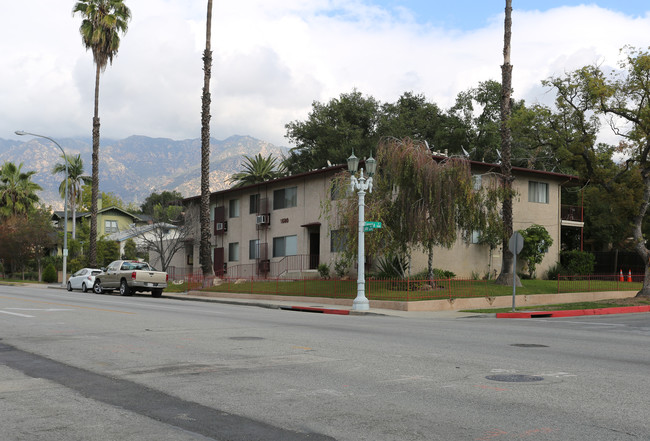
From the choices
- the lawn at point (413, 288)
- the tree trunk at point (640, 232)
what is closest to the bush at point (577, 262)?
the lawn at point (413, 288)

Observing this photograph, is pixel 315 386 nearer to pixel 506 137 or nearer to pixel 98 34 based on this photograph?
pixel 506 137

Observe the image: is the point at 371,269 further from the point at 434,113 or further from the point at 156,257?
the point at 434,113

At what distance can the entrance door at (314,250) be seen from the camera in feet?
121

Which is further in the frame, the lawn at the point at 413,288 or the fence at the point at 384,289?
the lawn at the point at 413,288

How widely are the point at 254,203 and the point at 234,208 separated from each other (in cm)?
268

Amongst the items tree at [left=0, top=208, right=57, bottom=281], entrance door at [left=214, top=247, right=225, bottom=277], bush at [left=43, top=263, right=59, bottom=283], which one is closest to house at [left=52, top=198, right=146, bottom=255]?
tree at [left=0, top=208, right=57, bottom=281]

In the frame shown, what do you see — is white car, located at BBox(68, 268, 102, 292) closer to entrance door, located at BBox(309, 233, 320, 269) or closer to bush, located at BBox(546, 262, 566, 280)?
entrance door, located at BBox(309, 233, 320, 269)

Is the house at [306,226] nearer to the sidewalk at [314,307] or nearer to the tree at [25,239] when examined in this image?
the sidewalk at [314,307]

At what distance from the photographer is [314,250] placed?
37625 mm

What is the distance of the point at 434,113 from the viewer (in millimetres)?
58844

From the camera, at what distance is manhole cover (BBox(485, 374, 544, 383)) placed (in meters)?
8.08

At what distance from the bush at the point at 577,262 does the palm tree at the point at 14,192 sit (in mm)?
51628

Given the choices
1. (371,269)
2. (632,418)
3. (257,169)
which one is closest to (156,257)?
(257,169)

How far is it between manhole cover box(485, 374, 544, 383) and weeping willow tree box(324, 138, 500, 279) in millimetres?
17973
